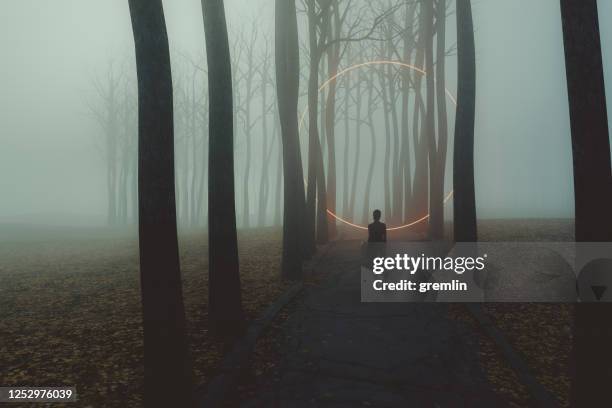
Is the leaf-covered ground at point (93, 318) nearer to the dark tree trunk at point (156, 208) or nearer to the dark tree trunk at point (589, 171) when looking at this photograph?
the dark tree trunk at point (156, 208)

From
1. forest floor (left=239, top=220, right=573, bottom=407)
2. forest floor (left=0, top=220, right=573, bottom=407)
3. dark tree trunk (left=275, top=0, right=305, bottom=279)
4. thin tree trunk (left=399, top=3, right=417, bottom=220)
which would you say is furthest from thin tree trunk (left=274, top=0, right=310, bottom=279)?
thin tree trunk (left=399, top=3, right=417, bottom=220)

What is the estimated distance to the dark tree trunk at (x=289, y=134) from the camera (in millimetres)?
12656

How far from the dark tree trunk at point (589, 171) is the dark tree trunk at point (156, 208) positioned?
436cm

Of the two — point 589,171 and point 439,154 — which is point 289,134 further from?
point 589,171

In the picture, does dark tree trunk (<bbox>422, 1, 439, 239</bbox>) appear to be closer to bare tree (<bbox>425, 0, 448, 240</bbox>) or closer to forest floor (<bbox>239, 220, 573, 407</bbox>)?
bare tree (<bbox>425, 0, 448, 240</bbox>)

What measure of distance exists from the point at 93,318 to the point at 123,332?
1461mm

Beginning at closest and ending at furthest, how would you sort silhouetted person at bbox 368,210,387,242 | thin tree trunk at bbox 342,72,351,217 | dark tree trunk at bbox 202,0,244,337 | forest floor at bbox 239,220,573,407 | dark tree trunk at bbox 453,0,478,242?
forest floor at bbox 239,220,573,407 → dark tree trunk at bbox 202,0,244,337 → dark tree trunk at bbox 453,0,478,242 → silhouetted person at bbox 368,210,387,242 → thin tree trunk at bbox 342,72,351,217

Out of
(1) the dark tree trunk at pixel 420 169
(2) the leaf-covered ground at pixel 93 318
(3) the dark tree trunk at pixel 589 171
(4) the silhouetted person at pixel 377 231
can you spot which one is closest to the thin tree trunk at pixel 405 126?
(1) the dark tree trunk at pixel 420 169

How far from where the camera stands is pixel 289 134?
12.9 m

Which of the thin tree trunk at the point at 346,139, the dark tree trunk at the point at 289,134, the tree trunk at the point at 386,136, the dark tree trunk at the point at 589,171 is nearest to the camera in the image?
the dark tree trunk at the point at 589,171

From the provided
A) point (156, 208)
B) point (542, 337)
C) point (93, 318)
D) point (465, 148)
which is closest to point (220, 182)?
point (156, 208)

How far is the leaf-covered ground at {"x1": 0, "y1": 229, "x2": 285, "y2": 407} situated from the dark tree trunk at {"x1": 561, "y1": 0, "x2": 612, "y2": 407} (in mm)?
4674

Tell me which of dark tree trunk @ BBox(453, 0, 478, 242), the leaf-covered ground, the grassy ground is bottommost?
the grassy ground

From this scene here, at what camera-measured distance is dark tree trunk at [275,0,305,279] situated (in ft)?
41.5
